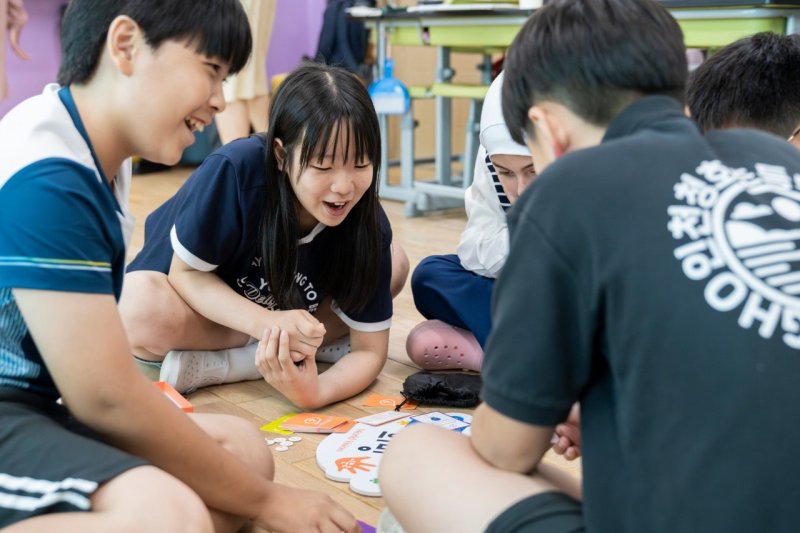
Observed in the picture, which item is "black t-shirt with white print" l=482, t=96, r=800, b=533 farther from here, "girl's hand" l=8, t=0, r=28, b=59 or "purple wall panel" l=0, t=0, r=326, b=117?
"purple wall panel" l=0, t=0, r=326, b=117

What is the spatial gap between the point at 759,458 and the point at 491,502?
234mm

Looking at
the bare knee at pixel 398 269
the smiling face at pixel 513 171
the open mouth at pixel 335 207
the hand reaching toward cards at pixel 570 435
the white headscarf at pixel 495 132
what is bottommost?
the bare knee at pixel 398 269

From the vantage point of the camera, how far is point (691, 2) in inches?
91.6

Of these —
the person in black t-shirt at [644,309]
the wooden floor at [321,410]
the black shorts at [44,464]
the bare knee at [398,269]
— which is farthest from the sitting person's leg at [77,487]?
the bare knee at [398,269]

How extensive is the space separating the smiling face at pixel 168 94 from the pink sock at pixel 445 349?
84cm

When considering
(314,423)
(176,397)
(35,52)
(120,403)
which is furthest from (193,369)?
(35,52)

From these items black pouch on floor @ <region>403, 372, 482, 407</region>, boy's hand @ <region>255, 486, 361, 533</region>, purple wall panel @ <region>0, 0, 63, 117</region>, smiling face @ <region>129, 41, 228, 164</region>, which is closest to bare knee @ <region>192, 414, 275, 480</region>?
boy's hand @ <region>255, 486, 361, 533</region>

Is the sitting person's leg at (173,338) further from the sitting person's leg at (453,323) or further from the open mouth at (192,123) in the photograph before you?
the open mouth at (192,123)

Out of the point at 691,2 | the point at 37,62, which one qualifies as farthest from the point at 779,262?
the point at 37,62

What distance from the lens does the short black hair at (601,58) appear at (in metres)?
0.72

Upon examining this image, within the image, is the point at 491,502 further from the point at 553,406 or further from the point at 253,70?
the point at 253,70

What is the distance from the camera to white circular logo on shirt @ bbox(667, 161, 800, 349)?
1.96 feet

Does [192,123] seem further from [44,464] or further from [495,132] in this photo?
[495,132]

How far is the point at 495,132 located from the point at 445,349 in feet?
1.39
